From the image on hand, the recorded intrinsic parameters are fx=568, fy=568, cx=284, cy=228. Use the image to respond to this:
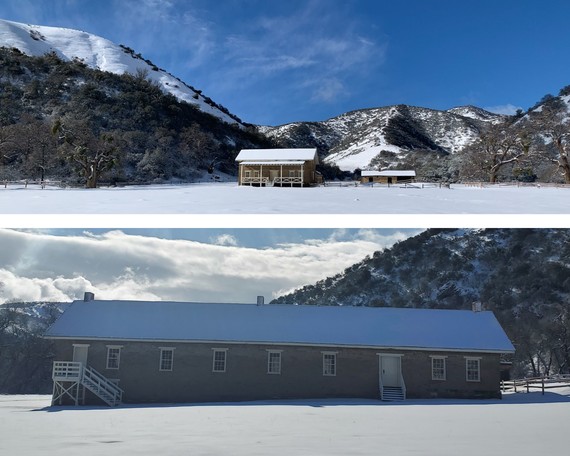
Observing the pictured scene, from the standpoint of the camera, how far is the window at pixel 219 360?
1997 centimetres

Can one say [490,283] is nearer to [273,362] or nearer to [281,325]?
[281,325]

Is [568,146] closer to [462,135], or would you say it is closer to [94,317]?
[462,135]

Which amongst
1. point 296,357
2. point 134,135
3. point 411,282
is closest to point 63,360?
point 296,357

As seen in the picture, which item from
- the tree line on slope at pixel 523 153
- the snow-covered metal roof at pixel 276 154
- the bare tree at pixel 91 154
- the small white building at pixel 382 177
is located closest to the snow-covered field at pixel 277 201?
the bare tree at pixel 91 154

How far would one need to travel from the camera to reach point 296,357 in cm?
2016

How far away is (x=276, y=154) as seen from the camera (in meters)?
16.6

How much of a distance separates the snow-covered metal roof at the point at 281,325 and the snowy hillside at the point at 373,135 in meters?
6.52

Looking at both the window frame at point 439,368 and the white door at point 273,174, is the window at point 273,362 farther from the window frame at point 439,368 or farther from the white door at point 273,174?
the white door at point 273,174

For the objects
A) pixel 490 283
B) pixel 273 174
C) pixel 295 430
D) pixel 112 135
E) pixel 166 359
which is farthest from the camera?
pixel 490 283

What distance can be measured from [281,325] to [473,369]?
716 cm

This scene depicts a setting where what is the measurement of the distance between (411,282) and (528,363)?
62.7 ft

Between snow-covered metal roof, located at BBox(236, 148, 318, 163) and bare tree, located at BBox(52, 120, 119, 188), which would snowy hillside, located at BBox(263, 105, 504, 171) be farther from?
bare tree, located at BBox(52, 120, 119, 188)

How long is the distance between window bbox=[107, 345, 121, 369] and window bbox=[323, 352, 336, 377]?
23.8ft

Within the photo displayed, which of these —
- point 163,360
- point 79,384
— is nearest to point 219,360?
point 163,360
